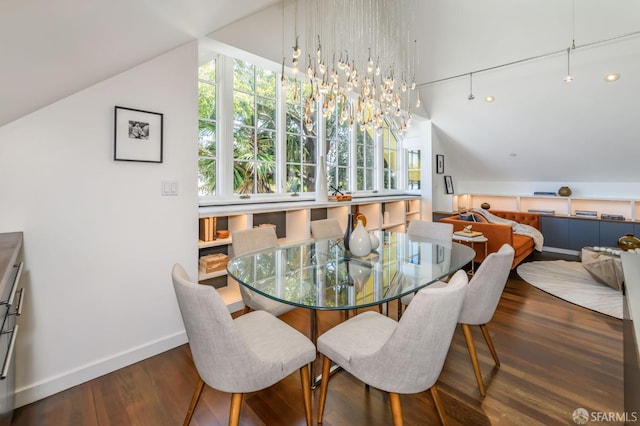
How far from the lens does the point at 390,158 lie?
570 cm

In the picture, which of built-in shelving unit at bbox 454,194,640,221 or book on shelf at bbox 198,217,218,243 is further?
built-in shelving unit at bbox 454,194,640,221

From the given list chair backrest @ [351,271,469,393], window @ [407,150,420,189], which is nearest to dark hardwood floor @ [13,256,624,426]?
chair backrest @ [351,271,469,393]

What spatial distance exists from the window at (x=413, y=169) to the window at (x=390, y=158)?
0.90ft

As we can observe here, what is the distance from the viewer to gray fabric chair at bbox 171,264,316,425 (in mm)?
1155

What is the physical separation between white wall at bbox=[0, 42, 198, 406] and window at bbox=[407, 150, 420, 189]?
14.8 ft

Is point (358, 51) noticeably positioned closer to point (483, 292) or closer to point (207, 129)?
point (207, 129)

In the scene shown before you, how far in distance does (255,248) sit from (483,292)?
1.66m

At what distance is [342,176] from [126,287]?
3.31 meters

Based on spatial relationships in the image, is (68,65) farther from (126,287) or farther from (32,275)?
(126,287)

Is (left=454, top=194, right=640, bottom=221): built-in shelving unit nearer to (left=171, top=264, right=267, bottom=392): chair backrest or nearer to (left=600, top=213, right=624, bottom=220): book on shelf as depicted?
(left=600, top=213, right=624, bottom=220): book on shelf

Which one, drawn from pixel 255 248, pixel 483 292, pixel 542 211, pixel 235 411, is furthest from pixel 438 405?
pixel 542 211

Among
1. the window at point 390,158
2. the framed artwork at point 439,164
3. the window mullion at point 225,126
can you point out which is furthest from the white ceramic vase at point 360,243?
the framed artwork at point 439,164

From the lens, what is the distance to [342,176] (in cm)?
471

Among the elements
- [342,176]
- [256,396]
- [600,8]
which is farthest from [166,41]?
[600,8]
